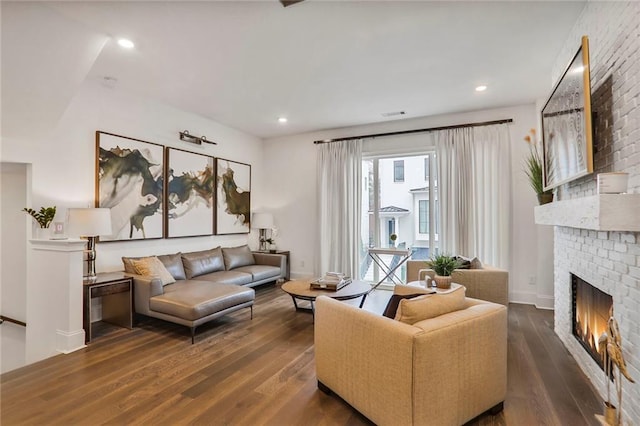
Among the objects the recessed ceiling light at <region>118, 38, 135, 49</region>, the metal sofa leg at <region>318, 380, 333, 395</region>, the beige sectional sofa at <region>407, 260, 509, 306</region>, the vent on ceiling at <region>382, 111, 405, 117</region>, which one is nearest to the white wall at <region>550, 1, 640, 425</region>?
the beige sectional sofa at <region>407, 260, 509, 306</region>

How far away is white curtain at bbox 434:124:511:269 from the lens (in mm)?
4613

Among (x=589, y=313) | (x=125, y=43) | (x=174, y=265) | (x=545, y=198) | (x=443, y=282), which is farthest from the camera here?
(x=174, y=265)

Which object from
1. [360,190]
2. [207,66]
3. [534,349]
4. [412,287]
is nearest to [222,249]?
[360,190]

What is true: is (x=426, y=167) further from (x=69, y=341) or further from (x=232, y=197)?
(x=69, y=341)

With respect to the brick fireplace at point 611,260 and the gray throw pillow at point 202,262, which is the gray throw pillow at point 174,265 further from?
the brick fireplace at point 611,260

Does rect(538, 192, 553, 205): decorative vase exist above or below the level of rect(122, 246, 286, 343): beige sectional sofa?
above

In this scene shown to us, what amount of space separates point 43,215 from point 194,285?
1658 mm

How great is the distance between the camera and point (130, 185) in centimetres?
412

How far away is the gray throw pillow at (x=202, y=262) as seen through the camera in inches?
178

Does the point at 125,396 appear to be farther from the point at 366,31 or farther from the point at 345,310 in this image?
the point at 366,31

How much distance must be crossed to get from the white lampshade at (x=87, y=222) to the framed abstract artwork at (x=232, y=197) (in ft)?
7.44

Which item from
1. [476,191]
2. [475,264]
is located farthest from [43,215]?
[476,191]

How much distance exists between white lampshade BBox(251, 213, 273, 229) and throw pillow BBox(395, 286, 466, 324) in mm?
4408

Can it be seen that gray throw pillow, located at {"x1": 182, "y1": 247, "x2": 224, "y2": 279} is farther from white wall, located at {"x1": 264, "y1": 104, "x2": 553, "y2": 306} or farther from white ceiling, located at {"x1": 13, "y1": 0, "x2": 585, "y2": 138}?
white ceiling, located at {"x1": 13, "y1": 0, "x2": 585, "y2": 138}
